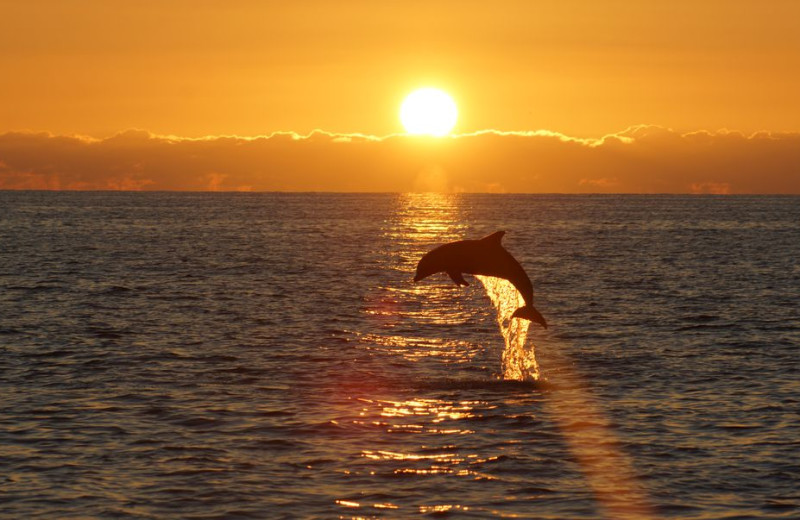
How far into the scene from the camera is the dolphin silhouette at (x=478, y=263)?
2891 centimetres

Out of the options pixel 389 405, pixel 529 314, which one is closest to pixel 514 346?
pixel 529 314

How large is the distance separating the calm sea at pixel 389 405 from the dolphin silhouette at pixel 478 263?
330cm

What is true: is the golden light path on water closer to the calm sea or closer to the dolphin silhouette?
the calm sea

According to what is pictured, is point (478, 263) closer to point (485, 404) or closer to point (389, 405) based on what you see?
point (485, 404)

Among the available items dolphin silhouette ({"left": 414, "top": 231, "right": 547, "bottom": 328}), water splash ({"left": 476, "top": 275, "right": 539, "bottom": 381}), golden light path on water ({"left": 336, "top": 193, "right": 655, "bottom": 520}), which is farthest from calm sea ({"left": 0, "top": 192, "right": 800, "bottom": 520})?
dolphin silhouette ({"left": 414, "top": 231, "right": 547, "bottom": 328})

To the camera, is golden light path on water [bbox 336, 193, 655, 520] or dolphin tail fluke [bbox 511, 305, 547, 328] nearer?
golden light path on water [bbox 336, 193, 655, 520]

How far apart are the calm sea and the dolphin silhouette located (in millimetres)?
3295

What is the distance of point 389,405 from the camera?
1213 inches

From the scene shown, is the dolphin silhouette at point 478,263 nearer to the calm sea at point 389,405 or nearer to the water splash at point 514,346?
the water splash at point 514,346

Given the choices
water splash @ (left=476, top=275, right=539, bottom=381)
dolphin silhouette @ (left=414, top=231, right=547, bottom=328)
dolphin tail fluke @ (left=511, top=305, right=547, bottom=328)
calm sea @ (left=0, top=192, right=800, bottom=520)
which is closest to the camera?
calm sea @ (left=0, top=192, right=800, bottom=520)

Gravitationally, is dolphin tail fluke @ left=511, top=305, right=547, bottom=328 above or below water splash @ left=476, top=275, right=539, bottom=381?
above

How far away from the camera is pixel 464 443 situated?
2633 centimetres

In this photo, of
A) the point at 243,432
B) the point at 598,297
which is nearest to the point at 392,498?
the point at 243,432

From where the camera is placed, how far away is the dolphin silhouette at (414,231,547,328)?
28906 mm
